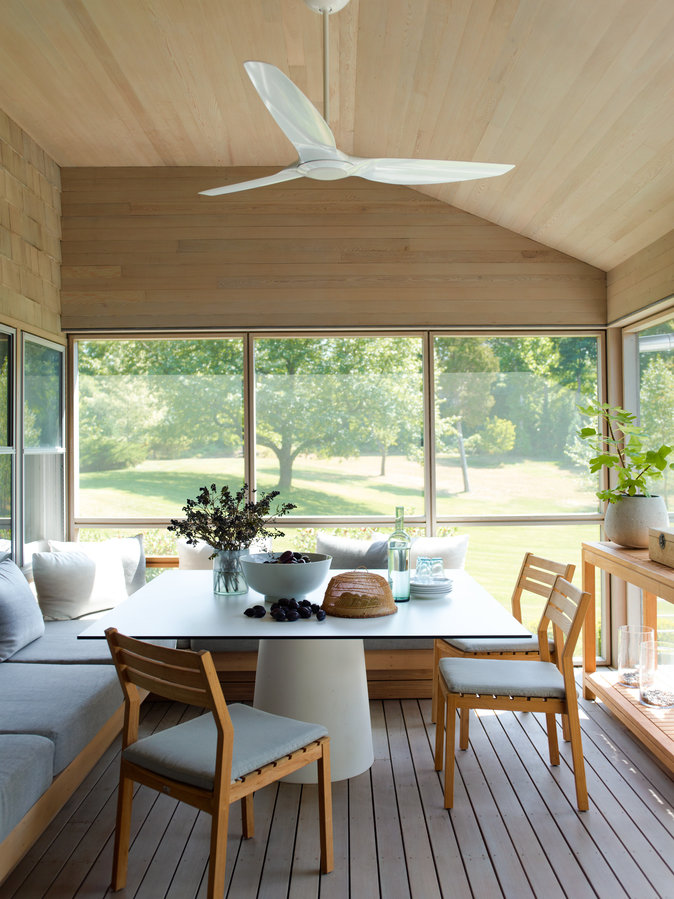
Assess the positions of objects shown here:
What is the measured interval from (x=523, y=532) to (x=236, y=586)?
225 centimetres

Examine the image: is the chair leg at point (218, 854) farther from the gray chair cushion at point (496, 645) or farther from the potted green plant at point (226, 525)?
the gray chair cushion at point (496, 645)

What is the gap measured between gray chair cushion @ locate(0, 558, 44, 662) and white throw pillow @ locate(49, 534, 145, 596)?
0.62 meters

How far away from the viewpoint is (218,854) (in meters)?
1.90

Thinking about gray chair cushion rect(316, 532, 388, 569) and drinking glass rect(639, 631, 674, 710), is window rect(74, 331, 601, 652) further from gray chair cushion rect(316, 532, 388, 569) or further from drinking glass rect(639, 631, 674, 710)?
drinking glass rect(639, 631, 674, 710)

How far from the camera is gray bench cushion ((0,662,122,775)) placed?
244cm

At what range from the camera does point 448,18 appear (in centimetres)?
266

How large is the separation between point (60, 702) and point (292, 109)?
7.11 ft

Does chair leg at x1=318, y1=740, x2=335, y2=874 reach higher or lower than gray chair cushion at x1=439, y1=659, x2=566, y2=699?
lower

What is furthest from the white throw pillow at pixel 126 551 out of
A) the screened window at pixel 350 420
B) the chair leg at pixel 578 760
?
the chair leg at pixel 578 760

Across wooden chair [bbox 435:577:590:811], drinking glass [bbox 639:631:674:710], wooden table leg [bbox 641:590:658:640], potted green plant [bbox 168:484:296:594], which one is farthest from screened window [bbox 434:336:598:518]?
potted green plant [bbox 168:484:296:594]

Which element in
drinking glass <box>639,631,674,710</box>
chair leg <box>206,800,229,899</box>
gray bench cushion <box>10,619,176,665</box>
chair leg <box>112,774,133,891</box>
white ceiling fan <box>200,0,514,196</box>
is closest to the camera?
chair leg <box>206,800,229,899</box>

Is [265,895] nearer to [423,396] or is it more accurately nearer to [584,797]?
[584,797]

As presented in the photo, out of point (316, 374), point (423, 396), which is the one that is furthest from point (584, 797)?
point (316, 374)

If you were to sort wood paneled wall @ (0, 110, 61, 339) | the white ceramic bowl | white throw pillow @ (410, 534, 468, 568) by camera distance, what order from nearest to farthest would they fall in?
the white ceramic bowl < wood paneled wall @ (0, 110, 61, 339) < white throw pillow @ (410, 534, 468, 568)
